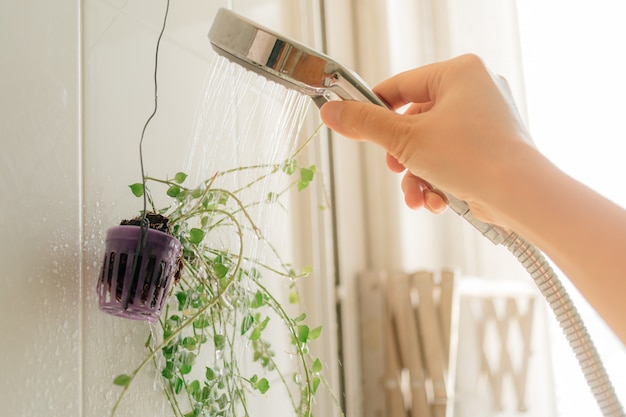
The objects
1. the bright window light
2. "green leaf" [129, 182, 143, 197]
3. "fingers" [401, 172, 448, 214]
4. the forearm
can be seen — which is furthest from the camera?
the bright window light

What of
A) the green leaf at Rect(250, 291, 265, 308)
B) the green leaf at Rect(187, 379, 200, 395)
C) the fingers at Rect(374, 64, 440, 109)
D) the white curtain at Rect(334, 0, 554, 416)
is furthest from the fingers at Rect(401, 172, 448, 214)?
the white curtain at Rect(334, 0, 554, 416)

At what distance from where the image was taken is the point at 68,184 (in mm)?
570

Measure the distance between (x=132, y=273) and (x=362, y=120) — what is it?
234 mm

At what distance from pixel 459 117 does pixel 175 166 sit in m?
0.34

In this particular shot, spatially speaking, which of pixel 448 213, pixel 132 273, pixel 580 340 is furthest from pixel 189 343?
pixel 448 213

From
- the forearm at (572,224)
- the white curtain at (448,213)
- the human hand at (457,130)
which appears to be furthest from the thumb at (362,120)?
the white curtain at (448,213)

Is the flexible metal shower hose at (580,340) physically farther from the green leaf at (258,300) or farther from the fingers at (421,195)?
the green leaf at (258,300)

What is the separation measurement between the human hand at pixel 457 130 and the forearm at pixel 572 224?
0.02m

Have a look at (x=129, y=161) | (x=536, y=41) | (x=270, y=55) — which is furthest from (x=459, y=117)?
(x=536, y=41)

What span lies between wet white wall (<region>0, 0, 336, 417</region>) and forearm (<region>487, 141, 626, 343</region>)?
0.37 m

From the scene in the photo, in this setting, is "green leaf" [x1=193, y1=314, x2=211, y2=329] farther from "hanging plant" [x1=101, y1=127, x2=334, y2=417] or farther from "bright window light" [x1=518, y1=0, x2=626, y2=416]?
"bright window light" [x1=518, y1=0, x2=626, y2=416]

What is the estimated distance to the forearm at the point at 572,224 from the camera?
0.47 metres

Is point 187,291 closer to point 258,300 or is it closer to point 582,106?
point 258,300

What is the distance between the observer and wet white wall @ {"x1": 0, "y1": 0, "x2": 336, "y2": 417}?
514mm
